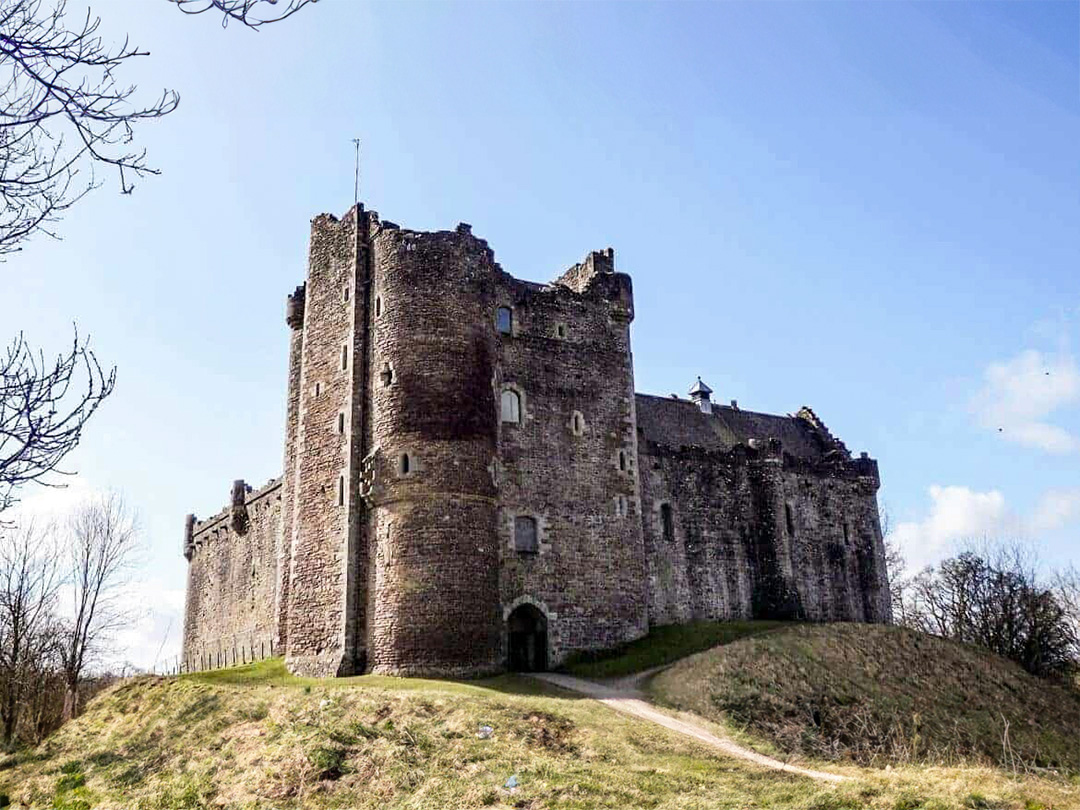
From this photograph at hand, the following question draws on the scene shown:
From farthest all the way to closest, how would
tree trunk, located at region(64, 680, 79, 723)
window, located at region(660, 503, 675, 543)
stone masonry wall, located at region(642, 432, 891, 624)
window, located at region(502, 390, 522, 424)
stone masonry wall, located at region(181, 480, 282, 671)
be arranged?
stone masonry wall, located at region(181, 480, 282, 671), window, located at region(660, 503, 675, 543), stone masonry wall, located at region(642, 432, 891, 624), window, located at region(502, 390, 522, 424), tree trunk, located at region(64, 680, 79, 723)

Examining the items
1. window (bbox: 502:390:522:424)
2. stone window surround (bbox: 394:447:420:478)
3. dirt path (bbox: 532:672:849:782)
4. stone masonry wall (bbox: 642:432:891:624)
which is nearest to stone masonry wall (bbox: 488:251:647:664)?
window (bbox: 502:390:522:424)

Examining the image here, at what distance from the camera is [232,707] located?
23.9 meters

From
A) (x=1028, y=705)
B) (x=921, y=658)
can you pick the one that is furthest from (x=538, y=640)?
(x=1028, y=705)

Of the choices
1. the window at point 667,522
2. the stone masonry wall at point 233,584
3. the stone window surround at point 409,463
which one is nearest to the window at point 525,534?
the stone window surround at point 409,463

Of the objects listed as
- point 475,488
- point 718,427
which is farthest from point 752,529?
point 475,488

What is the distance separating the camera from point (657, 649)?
3216cm

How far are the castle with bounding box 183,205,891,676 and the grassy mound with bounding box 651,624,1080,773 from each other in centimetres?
544

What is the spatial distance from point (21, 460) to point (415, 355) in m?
22.3

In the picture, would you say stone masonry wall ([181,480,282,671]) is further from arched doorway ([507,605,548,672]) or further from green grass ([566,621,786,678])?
green grass ([566,621,786,678])

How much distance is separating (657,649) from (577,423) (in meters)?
8.33

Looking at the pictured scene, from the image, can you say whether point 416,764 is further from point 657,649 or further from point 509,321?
point 509,321

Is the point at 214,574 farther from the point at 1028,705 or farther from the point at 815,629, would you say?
the point at 1028,705

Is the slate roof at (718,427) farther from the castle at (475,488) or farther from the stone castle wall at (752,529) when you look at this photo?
the castle at (475,488)

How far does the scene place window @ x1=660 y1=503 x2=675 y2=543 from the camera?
1566 inches
